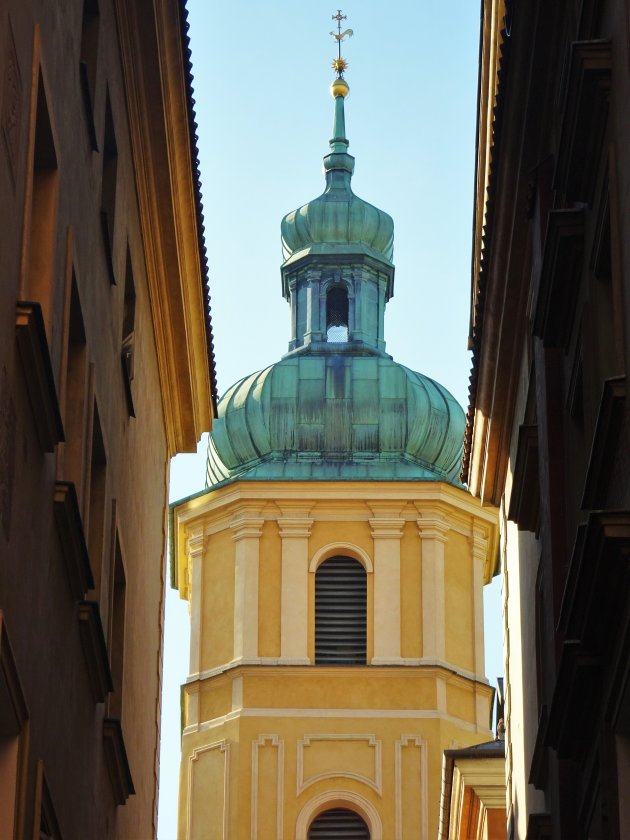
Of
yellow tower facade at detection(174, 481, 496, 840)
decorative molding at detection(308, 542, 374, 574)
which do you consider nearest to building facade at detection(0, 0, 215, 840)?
yellow tower facade at detection(174, 481, 496, 840)

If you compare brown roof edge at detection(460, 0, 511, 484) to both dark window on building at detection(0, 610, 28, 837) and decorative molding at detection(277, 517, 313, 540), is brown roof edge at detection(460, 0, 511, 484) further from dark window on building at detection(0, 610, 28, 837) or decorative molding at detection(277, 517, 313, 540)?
decorative molding at detection(277, 517, 313, 540)

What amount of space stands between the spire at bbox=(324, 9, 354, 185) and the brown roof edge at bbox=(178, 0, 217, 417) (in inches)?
1168

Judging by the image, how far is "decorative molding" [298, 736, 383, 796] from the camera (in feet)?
145

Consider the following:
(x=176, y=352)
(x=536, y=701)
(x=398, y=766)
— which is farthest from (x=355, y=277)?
(x=536, y=701)

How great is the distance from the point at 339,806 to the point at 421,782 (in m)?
1.57

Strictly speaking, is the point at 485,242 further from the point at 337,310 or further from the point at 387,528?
the point at 337,310

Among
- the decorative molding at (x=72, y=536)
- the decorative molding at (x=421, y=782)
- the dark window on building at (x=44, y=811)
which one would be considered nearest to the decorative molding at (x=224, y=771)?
the decorative molding at (x=421, y=782)

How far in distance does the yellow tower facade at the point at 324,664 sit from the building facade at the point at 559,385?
20.6m

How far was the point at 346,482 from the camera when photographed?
46.5 meters

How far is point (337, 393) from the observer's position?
164 feet

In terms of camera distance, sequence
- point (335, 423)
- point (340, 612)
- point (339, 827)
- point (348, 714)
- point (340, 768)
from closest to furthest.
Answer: point (339, 827)
point (340, 768)
point (348, 714)
point (340, 612)
point (335, 423)

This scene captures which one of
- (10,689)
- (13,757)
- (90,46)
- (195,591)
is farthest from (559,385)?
(195,591)

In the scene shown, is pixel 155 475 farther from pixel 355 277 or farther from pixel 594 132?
pixel 355 277

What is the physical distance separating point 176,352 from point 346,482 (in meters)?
23.0
